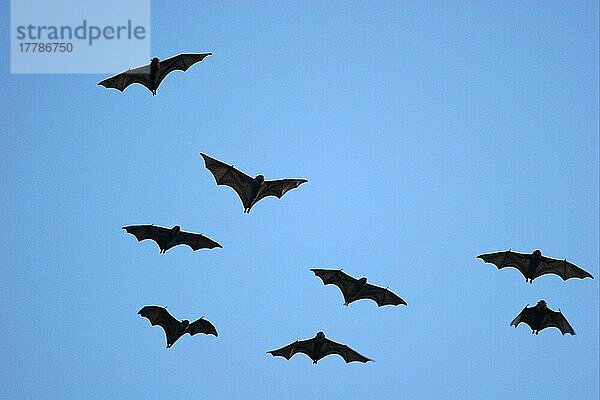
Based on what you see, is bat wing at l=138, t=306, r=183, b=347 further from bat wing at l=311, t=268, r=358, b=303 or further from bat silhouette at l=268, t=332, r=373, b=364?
bat wing at l=311, t=268, r=358, b=303

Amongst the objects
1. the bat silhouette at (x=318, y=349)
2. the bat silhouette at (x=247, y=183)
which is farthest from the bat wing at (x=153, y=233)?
the bat silhouette at (x=318, y=349)

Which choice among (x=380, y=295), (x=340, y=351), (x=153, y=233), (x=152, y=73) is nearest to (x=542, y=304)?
(x=380, y=295)

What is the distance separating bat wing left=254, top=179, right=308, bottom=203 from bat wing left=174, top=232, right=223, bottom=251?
3152 mm

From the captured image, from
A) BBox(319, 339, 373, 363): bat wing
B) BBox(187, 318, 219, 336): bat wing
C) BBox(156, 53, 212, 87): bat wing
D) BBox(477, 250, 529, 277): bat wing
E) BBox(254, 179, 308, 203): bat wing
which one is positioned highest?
BBox(156, 53, 212, 87): bat wing

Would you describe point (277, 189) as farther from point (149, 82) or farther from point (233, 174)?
point (149, 82)

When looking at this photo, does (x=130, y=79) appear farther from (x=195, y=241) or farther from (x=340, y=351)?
(x=340, y=351)

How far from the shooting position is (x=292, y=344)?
144 ft

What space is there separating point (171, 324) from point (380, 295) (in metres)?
9.14

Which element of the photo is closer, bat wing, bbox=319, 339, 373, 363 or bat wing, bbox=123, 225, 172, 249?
bat wing, bbox=123, 225, 172, 249

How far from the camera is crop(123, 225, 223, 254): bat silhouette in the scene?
4209 centimetres

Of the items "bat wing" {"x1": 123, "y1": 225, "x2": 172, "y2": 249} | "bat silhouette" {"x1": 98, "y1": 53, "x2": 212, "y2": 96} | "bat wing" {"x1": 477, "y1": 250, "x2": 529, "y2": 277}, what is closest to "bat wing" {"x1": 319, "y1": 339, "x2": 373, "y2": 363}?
"bat wing" {"x1": 477, "y1": 250, "x2": 529, "y2": 277}

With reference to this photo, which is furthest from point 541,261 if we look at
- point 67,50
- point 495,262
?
point 67,50

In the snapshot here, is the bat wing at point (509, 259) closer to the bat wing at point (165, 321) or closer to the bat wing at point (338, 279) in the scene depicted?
the bat wing at point (338, 279)

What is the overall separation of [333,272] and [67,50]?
15082mm
